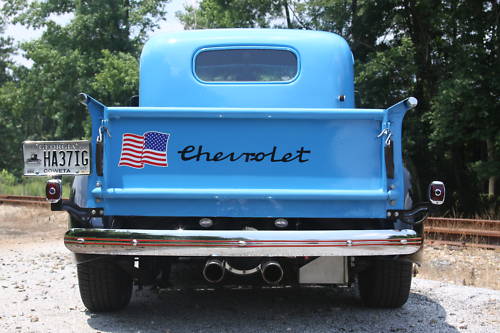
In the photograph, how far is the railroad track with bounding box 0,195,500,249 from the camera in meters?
9.20

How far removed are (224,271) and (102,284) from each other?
1039 millimetres

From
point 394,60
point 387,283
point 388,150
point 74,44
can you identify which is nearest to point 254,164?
point 388,150

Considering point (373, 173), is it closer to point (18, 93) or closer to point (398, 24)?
Result: point (398, 24)

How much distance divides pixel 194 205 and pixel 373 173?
4.03ft

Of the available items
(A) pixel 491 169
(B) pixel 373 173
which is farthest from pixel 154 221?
(A) pixel 491 169

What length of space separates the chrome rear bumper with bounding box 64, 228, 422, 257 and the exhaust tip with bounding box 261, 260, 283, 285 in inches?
9.7

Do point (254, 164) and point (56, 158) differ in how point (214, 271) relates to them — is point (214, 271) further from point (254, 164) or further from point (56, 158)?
point (56, 158)

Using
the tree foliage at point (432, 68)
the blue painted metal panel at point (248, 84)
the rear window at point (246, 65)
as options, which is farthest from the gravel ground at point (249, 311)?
the tree foliage at point (432, 68)

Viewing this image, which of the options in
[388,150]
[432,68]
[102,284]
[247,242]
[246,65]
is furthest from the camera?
[432,68]

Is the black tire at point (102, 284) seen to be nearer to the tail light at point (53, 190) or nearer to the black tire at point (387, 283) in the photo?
the tail light at point (53, 190)

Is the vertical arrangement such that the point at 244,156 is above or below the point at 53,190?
above

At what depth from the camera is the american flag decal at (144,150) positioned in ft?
13.4

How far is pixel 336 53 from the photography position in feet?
18.7

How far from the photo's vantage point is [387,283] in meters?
4.72
